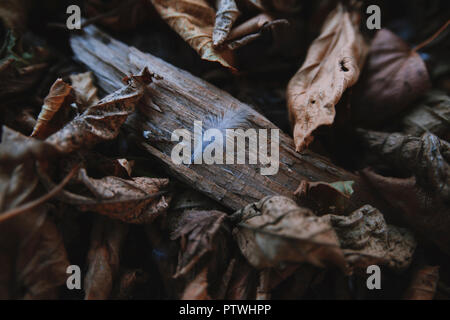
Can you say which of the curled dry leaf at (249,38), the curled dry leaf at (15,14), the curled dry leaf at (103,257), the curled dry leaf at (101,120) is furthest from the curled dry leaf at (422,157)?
the curled dry leaf at (15,14)

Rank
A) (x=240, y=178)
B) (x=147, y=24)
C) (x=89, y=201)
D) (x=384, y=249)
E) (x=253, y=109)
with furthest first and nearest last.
Answer: (x=147, y=24) → (x=253, y=109) → (x=240, y=178) → (x=384, y=249) → (x=89, y=201)

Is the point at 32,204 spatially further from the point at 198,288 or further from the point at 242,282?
the point at 242,282

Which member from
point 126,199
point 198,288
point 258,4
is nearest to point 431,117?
point 258,4

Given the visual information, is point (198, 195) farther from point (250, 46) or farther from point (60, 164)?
point (250, 46)

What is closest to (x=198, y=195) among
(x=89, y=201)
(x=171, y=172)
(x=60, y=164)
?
(x=171, y=172)

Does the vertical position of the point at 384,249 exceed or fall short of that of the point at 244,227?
it falls short

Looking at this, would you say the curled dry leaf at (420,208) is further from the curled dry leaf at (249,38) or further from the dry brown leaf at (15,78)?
the dry brown leaf at (15,78)
